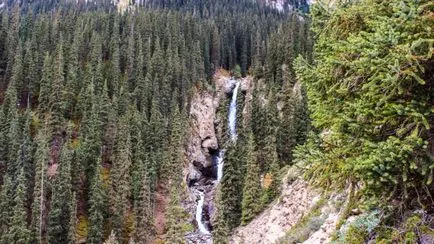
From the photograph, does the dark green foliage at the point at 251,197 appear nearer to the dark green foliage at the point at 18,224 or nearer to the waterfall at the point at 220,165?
the dark green foliage at the point at 18,224

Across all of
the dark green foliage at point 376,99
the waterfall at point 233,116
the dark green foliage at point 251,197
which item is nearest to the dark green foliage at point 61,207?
the dark green foliage at point 251,197

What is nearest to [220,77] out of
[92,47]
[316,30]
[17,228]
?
[92,47]

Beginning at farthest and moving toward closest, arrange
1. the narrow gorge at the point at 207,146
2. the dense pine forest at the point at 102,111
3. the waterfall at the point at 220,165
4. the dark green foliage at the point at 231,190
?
the waterfall at the point at 220,165 < the narrow gorge at the point at 207,146 < the dense pine forest at the point at 102,111 < the dark green foliage at the point at 231,190

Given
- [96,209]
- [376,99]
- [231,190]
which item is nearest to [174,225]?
[231,190]

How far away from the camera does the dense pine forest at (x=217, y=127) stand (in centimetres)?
1114

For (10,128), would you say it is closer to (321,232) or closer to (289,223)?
(289,223)

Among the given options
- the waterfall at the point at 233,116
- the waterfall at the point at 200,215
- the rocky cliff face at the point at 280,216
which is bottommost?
the waterfall at the point at 200,215

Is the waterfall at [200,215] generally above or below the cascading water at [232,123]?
below

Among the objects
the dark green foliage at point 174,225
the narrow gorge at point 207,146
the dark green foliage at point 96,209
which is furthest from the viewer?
the narrow gorge at point 207,146

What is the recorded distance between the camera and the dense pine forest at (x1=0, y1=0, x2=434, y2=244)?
11141 mm

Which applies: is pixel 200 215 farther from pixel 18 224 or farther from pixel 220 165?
pixel 18 224

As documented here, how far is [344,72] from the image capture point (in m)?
12.9

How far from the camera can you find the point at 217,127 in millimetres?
108000

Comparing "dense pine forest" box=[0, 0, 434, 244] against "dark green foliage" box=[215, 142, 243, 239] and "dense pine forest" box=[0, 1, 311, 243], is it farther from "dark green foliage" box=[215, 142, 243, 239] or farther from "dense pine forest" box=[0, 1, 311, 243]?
"dense pine forest" box=[0, 1, 311, 243]
